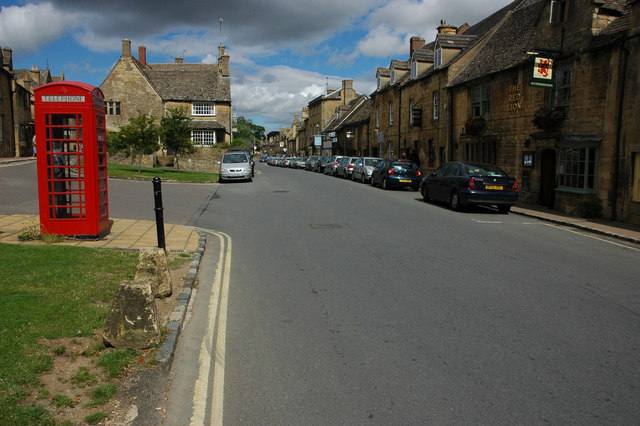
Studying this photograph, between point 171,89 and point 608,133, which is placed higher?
point 171,89

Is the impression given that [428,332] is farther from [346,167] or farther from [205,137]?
[205,137]

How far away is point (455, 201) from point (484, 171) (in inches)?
53.8

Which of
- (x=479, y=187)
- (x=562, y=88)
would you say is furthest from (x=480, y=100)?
(x=479, y=187)

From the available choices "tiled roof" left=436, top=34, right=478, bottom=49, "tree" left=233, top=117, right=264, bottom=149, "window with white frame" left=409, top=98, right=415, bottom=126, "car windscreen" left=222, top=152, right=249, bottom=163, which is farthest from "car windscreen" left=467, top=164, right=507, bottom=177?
"tree" left=233, top=117, right=264, bottom=149

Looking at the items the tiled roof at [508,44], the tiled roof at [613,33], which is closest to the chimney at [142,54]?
the tiled roof at [508,44]

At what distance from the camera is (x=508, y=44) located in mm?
25578

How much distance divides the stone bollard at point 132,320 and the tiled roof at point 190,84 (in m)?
54.2

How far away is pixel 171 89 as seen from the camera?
57156 millimetres

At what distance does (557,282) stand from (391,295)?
2.73 metres

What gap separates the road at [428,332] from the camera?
4.02m

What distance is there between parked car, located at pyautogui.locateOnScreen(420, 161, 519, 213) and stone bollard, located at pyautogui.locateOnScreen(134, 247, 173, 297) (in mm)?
12240

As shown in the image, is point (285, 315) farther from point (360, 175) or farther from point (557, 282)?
point (360, 175)

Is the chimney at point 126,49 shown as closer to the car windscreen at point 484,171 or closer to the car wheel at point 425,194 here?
the car wheel at point 425,194

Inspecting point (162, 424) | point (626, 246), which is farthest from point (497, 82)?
point (162, 424)
